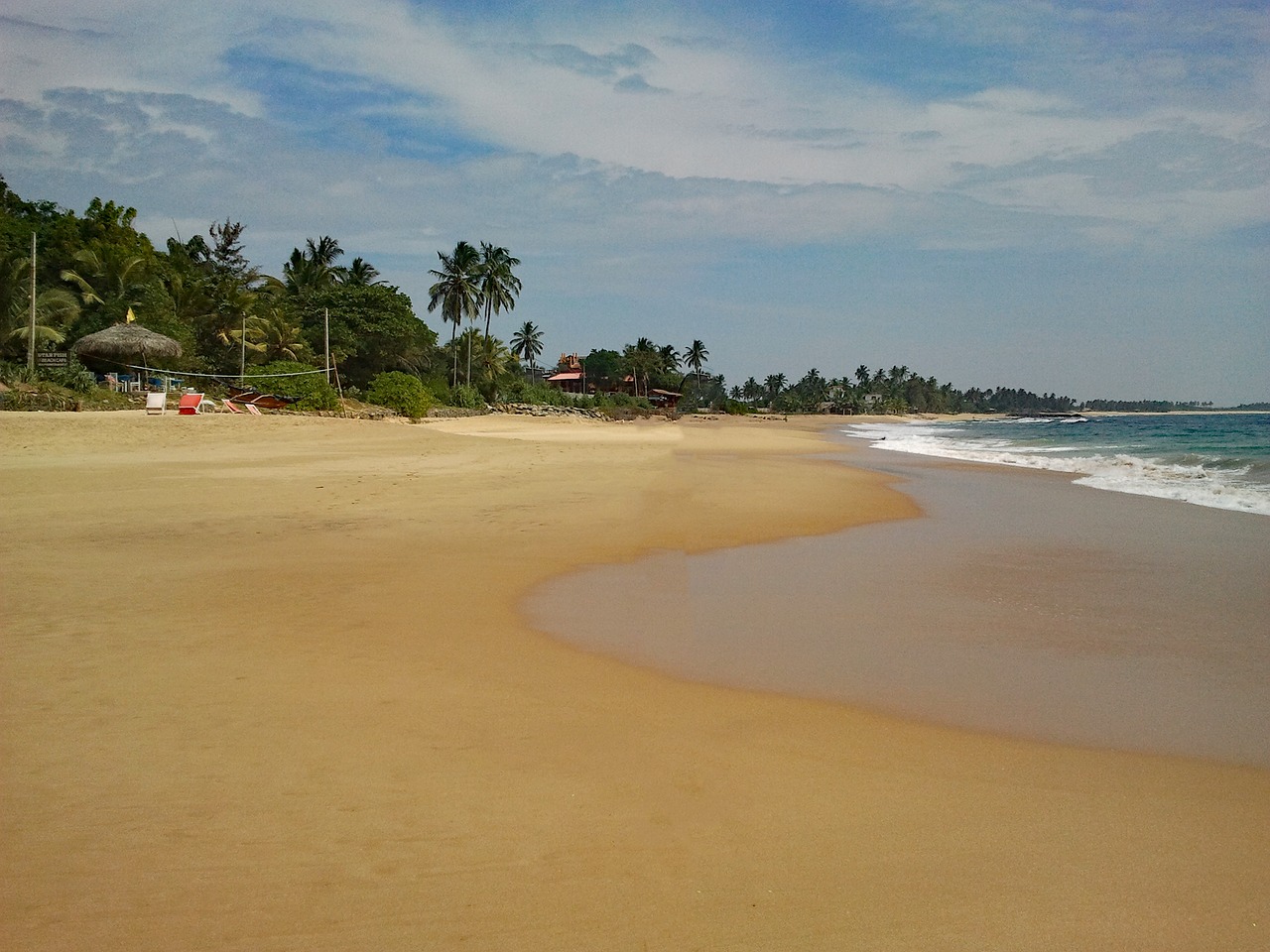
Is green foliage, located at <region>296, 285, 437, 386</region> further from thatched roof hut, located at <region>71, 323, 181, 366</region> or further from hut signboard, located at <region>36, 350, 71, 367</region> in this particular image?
hut signboard, located at <region>36, 350, 71, 367</region>

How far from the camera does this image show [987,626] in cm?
576

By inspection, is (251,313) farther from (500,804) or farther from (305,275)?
(500,804)

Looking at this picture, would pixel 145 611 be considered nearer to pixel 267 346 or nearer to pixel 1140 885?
pixel 1140 885

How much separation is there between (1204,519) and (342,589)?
10713mm

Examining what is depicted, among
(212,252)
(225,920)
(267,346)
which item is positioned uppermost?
(212,252)

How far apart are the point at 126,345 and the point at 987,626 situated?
34.4m

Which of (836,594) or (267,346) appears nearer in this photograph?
(836,594)

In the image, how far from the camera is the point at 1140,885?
265 centimetres

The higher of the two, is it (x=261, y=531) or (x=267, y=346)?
(x=267, y=346)

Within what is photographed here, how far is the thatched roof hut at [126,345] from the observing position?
31.7 metres

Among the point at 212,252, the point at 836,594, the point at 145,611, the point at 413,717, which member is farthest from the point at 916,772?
the point at 212,252

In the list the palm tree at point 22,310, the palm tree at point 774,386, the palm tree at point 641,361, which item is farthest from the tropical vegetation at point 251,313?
the palm tree at point 774,386

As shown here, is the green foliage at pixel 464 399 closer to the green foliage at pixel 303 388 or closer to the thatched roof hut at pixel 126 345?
the green foliage at pixel 303 388

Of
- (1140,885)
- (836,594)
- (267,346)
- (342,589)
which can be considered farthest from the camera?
(267,346)
